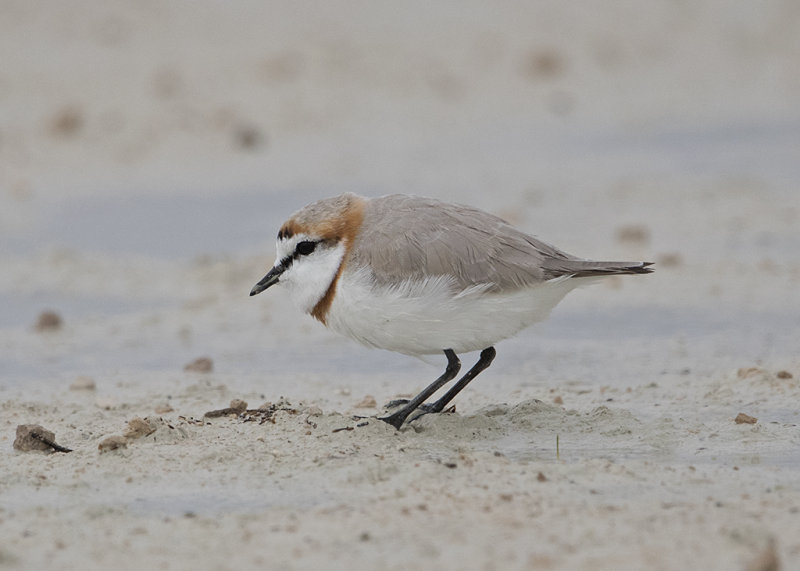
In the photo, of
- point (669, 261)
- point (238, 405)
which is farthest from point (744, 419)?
point (669, 261)

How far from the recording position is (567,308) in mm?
8812

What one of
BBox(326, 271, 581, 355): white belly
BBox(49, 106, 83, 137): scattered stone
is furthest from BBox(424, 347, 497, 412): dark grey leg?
BBox(49, 106, 83, 137): scattered stone

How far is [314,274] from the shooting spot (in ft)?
18.5

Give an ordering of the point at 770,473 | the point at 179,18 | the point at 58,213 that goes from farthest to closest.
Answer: the point at 179,18 → the point at 58,213 → the point at 770,473

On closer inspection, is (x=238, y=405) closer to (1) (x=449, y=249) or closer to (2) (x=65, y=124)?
(1) (x=449, y=249)

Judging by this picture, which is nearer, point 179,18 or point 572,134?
point 572,134

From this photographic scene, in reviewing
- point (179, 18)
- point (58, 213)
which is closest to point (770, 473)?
point (58, 213)

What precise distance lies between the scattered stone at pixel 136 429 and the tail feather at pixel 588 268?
1.98 meters

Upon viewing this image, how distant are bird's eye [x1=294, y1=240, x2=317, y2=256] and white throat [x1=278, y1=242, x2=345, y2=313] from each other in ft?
0.07

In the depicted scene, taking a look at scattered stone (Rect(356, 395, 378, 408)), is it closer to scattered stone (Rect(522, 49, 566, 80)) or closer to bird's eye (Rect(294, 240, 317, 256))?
bird's eye (Rect(294, 240, 317, 256))

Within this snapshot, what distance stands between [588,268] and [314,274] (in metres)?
1.29

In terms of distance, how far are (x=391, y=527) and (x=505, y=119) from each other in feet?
35.4

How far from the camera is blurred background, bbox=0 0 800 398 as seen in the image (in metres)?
8.36

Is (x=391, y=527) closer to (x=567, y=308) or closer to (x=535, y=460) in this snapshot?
(x=535, y=460)
